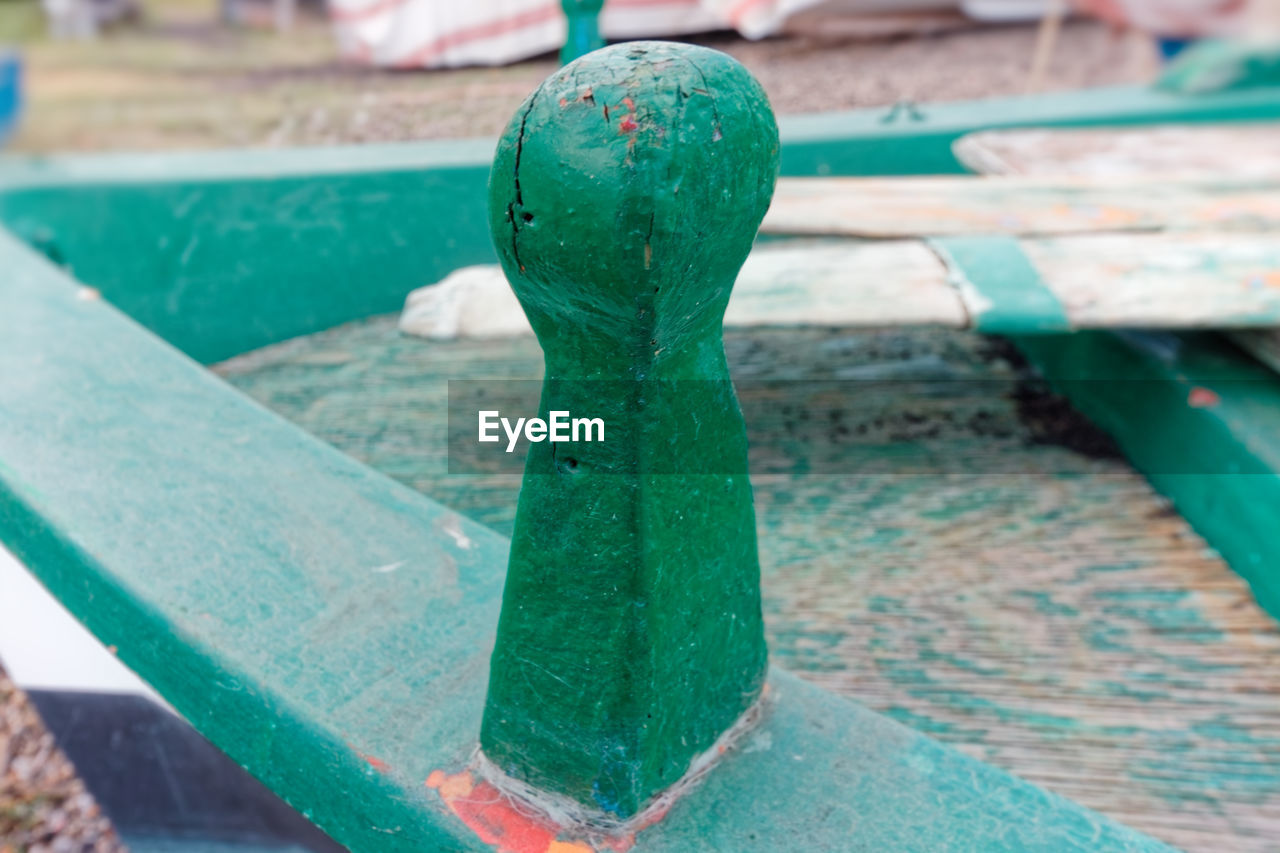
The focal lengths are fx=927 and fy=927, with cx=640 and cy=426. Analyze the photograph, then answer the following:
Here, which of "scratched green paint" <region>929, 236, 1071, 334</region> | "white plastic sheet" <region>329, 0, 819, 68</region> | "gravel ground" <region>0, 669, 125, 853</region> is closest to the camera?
"scratched green paint" <region>929, 236, 1071, 334</region>

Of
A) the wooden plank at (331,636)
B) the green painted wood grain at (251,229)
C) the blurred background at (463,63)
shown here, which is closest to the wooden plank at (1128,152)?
the blurred background at (463,63)

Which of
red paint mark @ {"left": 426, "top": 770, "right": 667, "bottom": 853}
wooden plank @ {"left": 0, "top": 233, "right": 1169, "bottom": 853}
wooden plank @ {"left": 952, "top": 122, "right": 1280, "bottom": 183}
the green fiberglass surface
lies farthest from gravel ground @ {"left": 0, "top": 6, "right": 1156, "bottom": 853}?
red paint mark @ {"left": 426, "top": 770, "right": 667, "bottom": 853}

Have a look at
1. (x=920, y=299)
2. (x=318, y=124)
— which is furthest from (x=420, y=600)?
(x=318, y=124)

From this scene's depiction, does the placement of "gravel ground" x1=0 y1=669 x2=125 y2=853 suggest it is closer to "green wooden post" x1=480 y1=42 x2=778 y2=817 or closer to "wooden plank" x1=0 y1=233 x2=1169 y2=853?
"wooden plank" x1=0 y1=233 x2=1169 y2=853

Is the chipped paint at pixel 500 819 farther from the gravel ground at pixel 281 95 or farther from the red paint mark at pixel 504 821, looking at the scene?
the gravel ground at pixel 281 95

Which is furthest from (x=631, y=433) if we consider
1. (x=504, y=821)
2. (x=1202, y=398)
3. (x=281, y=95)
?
(x=281, y=95)
